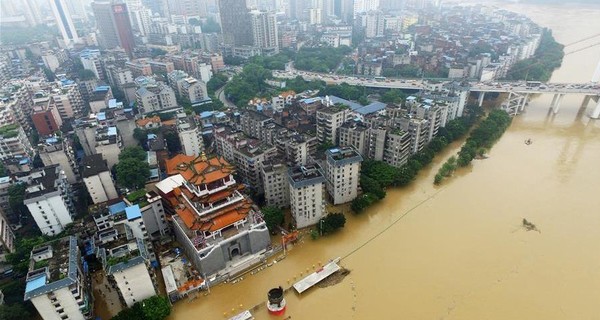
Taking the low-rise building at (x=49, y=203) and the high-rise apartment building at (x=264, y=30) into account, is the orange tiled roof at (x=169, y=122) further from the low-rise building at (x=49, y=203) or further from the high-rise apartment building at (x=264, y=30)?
the high-rise apartment building at (x=264, y=30)

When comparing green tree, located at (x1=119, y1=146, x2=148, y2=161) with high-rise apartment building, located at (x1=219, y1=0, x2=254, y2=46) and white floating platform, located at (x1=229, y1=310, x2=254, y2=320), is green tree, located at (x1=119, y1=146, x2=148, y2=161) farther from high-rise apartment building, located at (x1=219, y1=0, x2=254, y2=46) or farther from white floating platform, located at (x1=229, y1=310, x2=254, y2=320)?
high-rise apartment building, located at (x1=219, y1=0, x2=254, y2=46)

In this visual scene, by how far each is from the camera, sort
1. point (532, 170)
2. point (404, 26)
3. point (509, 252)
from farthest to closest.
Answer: point (404, 26), point (532, 170), point (509, 252)

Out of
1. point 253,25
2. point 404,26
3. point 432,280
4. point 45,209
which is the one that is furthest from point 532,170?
point 404,26

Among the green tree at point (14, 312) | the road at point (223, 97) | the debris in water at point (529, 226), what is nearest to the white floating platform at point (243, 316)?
the green tree at point (14, 312)

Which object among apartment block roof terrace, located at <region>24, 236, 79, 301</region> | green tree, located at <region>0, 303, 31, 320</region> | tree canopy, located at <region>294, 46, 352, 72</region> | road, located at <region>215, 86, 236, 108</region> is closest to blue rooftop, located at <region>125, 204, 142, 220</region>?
apartment block roof terrace, located at <region>24, 236, 79, 301</region>

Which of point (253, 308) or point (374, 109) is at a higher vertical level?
point (374, 109)

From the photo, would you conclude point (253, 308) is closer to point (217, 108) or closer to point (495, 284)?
point (495, 284)
